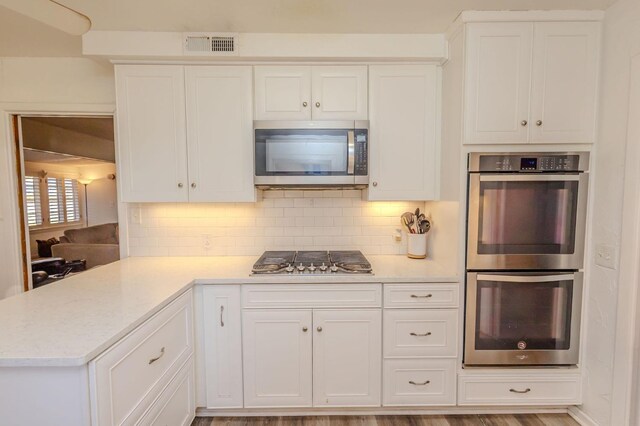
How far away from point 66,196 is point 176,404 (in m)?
5.11

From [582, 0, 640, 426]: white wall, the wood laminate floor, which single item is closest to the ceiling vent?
[582, 0, 640, 426]: white wall

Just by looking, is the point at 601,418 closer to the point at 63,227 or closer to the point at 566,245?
the point at 566,245

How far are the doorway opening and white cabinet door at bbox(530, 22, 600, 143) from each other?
3.52 metres

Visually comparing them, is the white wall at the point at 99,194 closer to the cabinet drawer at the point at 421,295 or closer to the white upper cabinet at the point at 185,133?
the white upper cabinet at the point at 185,133

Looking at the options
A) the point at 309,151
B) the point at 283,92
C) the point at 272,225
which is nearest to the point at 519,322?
the point at 309,151

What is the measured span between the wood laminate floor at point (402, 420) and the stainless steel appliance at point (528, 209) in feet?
3.28

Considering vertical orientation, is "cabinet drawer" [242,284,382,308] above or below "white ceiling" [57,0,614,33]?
below

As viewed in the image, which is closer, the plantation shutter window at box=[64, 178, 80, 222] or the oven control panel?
the oven control panel

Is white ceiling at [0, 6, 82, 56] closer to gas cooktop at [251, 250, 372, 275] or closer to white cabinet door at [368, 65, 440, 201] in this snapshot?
gas cooktop at [251, 250, 372, 275]

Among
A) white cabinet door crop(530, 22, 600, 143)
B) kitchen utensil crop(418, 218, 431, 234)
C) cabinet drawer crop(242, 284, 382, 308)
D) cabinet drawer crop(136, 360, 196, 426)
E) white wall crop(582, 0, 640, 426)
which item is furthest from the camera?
kitchen utensil crop(418, 218, 431, 234)

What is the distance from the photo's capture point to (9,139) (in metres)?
2.37

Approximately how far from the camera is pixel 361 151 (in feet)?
6.66

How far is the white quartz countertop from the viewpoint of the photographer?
1043mm

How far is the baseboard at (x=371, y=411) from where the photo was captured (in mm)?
1983
